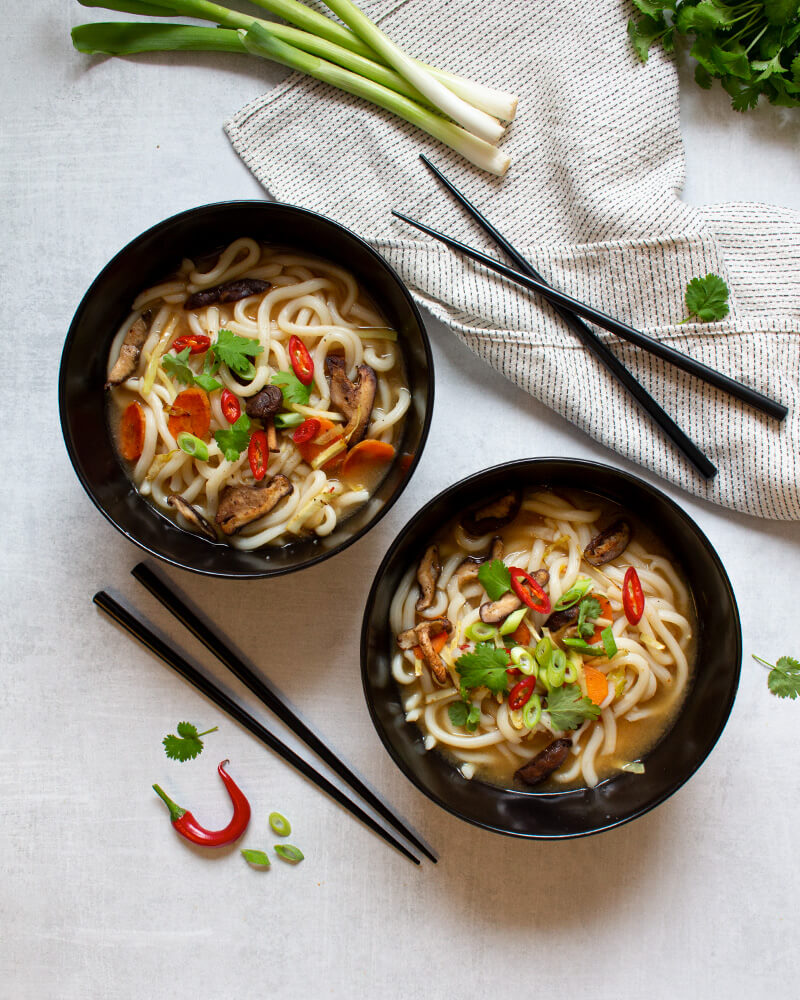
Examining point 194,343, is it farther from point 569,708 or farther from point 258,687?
point 569,708

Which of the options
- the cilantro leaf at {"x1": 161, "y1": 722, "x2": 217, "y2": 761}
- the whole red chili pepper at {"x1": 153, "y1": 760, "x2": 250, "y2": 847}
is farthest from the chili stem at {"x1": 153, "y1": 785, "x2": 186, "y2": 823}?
the cilantro leaf at {"x1": 161, "y1": 722, "x2": 217, "y2": 761}

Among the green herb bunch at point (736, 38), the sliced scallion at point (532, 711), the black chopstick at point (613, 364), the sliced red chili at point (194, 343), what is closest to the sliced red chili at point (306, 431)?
the sliced red chili at point (194, 343)

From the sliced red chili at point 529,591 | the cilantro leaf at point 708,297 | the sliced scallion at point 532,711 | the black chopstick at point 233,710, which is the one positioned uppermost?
the cilantro leaf at point 708,297

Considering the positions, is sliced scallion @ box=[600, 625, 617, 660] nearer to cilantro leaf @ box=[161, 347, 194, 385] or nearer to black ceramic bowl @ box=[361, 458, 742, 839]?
black ceramic bowl @ box=[361, 458, 742, 839]

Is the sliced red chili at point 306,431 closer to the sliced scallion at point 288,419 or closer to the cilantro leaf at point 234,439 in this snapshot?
the sliced scallion at point 288,419

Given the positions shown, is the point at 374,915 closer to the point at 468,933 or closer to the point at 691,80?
the point at 468,933
